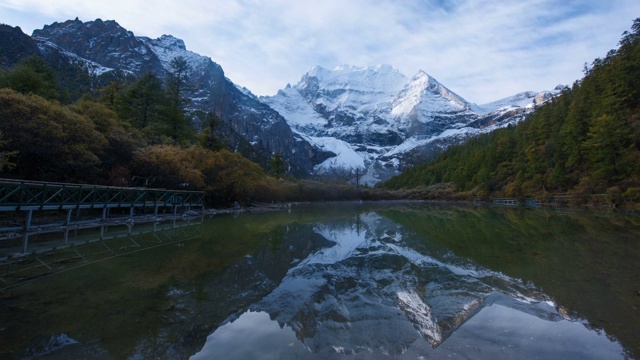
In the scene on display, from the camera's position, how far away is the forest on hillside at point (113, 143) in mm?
16656

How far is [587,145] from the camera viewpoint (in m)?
35.7

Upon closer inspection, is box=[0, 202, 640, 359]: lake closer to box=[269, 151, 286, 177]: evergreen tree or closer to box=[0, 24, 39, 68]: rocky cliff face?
box=[269, 151, 286, 177]: evergreen tree

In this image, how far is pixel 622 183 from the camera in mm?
31438

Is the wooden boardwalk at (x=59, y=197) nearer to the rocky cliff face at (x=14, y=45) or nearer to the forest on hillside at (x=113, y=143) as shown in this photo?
the forest on hillside at (x=113, y=143)

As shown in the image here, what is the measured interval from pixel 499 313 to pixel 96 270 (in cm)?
1010

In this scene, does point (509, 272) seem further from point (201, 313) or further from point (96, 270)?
point (96, 270)

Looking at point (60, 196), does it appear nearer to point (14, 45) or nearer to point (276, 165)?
point (276, 165)

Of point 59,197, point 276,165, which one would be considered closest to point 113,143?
point 59,197

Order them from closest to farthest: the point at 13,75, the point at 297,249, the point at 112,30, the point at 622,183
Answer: the point at 297,249 → the point at 13,75 → the point at 622,183 → the point at 112,30

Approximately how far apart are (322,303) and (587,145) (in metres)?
41.7

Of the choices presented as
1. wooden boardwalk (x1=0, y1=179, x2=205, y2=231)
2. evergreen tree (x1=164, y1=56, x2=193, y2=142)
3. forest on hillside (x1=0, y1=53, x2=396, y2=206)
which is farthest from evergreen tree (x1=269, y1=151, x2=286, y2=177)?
wooden boardwalk (x1=0, y1=179, x2=205, y2=231)

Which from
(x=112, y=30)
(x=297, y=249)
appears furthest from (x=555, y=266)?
(x=112, y=30)

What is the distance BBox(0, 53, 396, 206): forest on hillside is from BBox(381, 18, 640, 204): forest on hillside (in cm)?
3777

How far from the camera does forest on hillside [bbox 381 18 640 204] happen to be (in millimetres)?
32875
